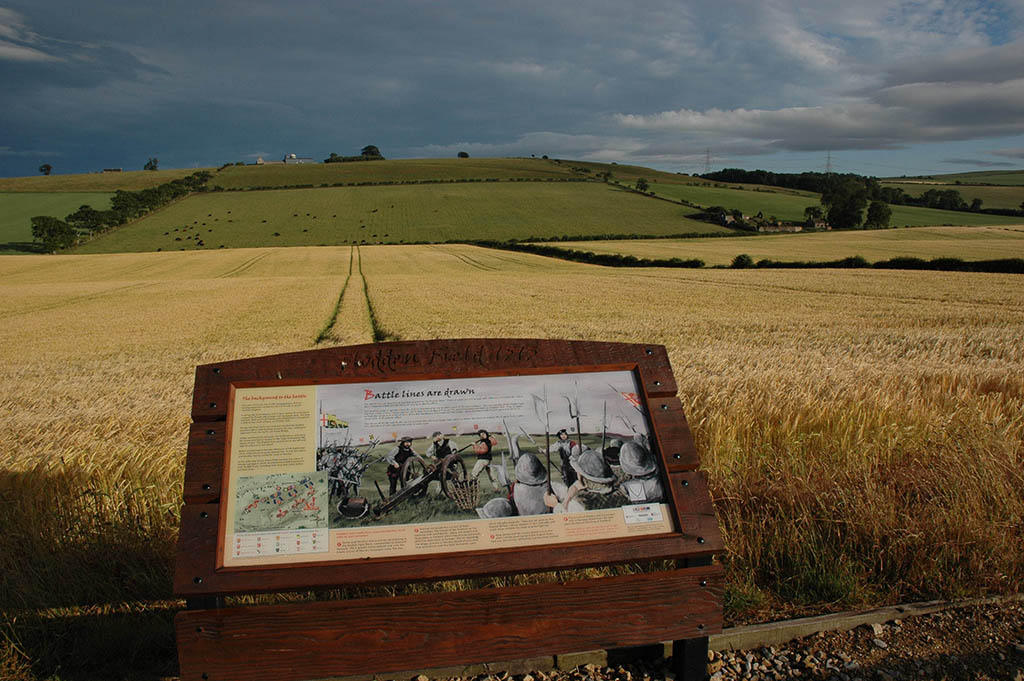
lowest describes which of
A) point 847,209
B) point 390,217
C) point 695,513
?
point 695,513

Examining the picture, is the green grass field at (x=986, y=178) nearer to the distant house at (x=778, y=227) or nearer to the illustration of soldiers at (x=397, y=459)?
the distant house at (x=778, y=227)

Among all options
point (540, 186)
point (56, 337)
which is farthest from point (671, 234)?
point (56, 337)

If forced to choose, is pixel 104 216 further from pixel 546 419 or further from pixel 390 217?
pixel 546 419

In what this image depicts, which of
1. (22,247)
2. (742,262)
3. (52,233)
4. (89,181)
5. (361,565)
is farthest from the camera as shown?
(89,181)

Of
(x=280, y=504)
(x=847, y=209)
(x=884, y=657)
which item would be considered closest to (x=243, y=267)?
(x=280, y=504)

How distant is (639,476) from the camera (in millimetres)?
2904

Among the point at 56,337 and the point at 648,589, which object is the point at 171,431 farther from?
the point at 56,337

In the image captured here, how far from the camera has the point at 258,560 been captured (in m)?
2.62

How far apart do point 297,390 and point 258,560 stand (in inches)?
29.4

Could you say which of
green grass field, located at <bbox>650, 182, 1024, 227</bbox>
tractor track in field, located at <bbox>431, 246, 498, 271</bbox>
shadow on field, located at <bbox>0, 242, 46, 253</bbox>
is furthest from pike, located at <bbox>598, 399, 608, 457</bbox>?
green grass field, located at <bbox>650, 182, 1024, 227</bbox>

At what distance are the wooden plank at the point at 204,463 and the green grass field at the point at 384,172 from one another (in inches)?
4509

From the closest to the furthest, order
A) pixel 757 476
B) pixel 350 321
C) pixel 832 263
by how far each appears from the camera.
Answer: pixel 757 476 < pixel 350 321 < pixel 832 263

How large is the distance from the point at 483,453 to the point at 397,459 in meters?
0.38

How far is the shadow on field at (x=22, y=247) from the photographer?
68.7m
